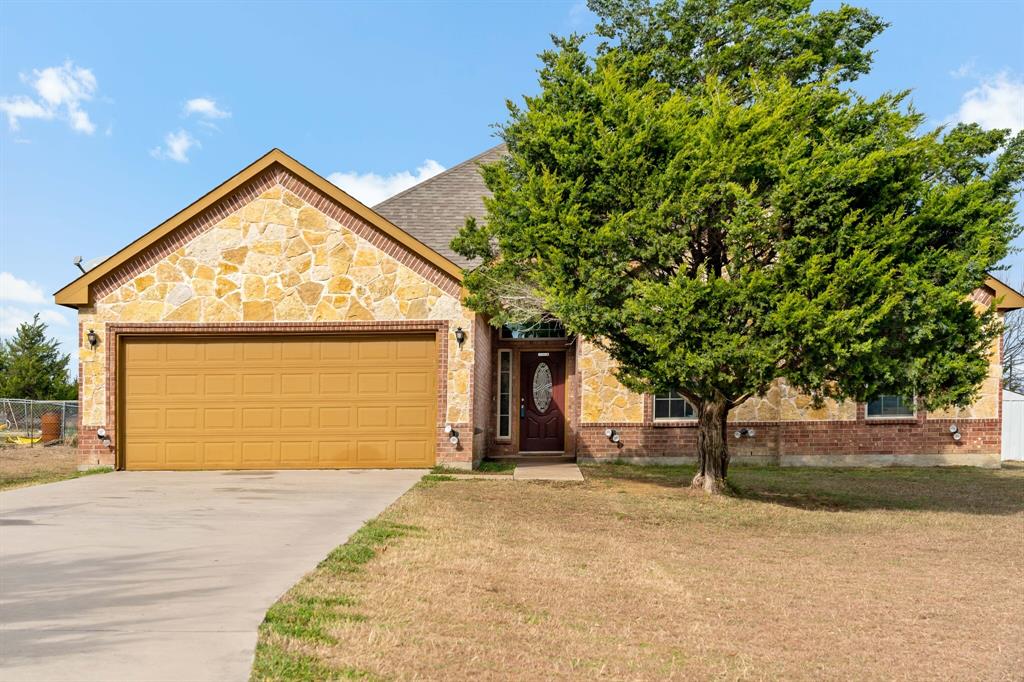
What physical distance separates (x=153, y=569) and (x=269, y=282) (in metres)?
9.48

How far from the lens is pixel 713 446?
1313cm

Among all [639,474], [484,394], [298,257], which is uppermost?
[298,257]

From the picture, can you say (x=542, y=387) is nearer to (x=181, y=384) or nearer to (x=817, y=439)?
(x=817, y=439)

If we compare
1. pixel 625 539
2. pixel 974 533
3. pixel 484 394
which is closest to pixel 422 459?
pixel 484 394

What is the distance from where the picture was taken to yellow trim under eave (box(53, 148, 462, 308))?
15.3 meters

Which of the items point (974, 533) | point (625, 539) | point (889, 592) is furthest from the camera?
point (974, 533)

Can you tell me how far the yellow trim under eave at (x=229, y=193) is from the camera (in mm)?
15266

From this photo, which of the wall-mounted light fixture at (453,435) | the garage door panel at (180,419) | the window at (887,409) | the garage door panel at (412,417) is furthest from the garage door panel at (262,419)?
the window at (887,409)

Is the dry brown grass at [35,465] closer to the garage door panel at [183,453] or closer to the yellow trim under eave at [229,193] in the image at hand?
the garage door panel at [183,453]

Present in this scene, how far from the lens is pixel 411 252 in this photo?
15398 millimetres

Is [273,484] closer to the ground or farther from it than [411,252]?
closer to the ground

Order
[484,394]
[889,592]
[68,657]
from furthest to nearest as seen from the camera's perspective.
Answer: [484,394] → [889,592] → [68,657]

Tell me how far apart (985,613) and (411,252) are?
440 inches

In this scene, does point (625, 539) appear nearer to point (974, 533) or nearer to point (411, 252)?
point (974, 533)
